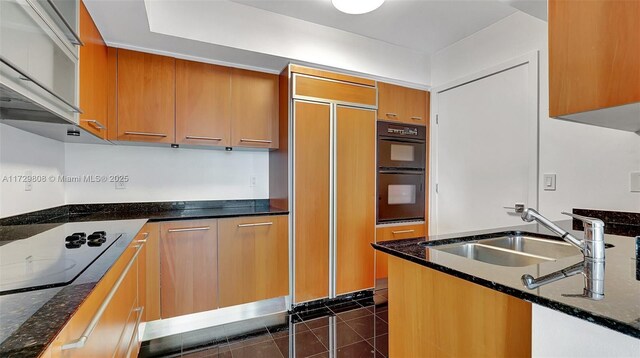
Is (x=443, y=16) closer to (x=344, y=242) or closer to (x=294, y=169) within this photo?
(x=294, y=169)

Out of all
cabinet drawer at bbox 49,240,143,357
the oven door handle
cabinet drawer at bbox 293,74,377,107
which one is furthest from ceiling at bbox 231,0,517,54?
cabinet drawer at bbox 49,240,143,357

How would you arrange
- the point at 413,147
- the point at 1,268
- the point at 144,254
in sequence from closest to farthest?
the point at 1,268 < the point at 144,254 < the point at 413,147

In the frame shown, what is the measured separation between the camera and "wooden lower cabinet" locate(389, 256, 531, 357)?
2.84ft

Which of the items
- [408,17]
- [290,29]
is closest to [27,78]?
[290,29]

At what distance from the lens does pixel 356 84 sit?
279 centimetres

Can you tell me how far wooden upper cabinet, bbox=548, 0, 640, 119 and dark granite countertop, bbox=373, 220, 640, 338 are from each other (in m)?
0.49

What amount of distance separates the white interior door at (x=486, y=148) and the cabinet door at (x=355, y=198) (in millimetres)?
813

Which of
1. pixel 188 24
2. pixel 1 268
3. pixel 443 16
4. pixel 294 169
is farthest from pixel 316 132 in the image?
pixel 1 268

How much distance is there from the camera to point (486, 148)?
2.66 m

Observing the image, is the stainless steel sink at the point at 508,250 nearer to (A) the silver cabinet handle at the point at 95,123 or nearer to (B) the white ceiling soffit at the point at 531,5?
(B) the white ceiling soffit at the point at 531,5

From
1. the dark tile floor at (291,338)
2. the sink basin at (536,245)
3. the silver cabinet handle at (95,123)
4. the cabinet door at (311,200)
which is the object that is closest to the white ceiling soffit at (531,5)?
the sink basin at (536,245)

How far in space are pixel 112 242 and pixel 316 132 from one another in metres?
1.71

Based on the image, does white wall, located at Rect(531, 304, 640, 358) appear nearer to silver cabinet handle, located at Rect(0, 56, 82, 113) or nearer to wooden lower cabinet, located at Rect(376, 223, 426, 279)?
silver cabinet handle, located at Rect(0, 56, 82, 113)

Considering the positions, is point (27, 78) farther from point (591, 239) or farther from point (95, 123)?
point (591, 239)
